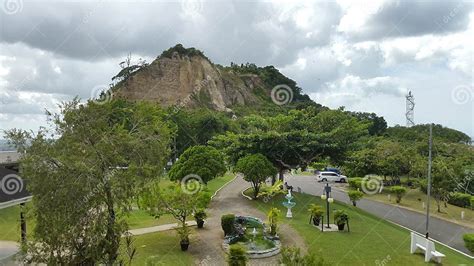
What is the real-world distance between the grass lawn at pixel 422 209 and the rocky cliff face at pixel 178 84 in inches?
1822

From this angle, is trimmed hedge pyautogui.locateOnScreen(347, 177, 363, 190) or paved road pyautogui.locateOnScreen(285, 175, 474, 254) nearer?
paved road pyautogui.locateOnScreen(285, 175, 474, 254)

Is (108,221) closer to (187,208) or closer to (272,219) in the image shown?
(187,208)

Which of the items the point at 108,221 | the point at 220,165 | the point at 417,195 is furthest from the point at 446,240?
the point at 108,221

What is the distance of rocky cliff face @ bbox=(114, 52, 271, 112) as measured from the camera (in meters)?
78.3

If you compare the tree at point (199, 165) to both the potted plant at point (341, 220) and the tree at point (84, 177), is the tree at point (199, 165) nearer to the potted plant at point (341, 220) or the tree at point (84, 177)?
the potted plant at point (341, 220)

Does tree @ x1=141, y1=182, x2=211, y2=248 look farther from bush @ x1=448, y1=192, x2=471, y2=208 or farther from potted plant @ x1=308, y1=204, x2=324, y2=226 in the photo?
bush @ x1=448, y1=192, x2=471, y2=208

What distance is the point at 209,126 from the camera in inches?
2005

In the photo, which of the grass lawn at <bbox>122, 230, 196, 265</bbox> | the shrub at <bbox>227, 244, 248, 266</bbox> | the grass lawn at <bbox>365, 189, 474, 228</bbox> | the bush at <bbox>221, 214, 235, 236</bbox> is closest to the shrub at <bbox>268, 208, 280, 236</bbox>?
the bush at <bbox>221, 214, 235, 236</bbox>

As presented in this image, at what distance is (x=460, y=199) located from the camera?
101 ft

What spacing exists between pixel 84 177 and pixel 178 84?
71480 millimetres

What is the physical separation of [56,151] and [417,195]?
3143cm

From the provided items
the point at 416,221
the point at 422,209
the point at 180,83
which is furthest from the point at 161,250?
the point at 180,83

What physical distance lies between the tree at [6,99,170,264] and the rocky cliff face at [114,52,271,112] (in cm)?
6346

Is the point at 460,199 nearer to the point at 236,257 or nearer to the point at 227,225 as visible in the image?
the point at 227,225
